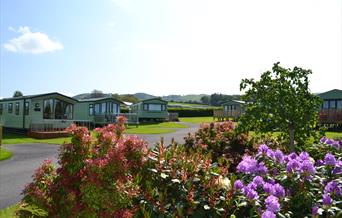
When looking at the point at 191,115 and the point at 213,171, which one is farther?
the point at 191,115

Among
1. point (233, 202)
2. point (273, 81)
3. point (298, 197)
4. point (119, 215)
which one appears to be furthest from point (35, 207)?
point (273, 81)

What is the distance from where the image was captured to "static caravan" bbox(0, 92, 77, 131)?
92.5 ft

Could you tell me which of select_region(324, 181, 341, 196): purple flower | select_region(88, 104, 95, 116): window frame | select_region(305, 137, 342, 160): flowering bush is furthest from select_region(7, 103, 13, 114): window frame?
select_region(324, 181, 341, 196): purple flower

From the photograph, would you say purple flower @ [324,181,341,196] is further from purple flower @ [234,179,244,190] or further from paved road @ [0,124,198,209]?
paved road @ [0,124,198,209]

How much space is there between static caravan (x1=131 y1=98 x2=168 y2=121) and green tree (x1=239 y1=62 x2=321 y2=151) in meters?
40.1

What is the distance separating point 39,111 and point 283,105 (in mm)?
25958

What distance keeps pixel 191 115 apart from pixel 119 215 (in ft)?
211

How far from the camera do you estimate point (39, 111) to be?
1137 inches

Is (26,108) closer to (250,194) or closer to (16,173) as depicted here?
(16,173)

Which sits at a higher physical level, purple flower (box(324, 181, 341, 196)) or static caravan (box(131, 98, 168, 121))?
static caravan (box(131, 98, 168, 121))

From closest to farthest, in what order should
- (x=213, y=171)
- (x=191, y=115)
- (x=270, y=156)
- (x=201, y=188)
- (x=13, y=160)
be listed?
(x=201, y=188)
(x=213, y=171)
(x=270, y=156)
(x=13, y=160)
(x=191, y=115)

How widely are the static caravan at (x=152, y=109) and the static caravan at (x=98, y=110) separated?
8.35 meters

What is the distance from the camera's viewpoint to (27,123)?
28.7m

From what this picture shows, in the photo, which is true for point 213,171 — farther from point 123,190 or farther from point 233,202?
point 123,190
